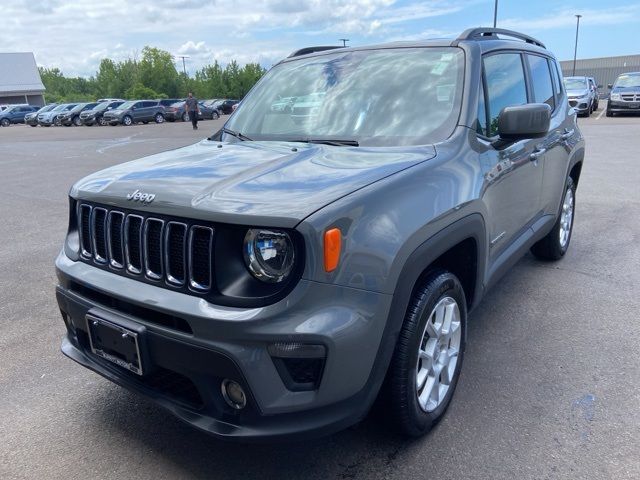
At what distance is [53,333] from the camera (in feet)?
12.6

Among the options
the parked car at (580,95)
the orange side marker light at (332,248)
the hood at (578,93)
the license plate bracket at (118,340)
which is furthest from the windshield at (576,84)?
the license plate bracket at (118,340)

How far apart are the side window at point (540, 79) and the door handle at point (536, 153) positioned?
46cm

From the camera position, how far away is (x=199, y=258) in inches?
82.7

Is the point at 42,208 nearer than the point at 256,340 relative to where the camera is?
No

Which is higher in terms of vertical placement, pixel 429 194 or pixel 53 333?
pixel 429 194

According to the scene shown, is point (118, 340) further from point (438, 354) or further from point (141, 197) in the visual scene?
point (438, 354)

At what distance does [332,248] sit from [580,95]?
76.1 feet

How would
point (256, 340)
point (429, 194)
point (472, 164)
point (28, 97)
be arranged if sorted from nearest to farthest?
1. point (256, 340)
2. point (429, 194)
3. point (472, 164)
4. point (28, 97)

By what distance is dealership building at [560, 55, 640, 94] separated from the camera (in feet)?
168

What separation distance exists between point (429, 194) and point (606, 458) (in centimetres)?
140

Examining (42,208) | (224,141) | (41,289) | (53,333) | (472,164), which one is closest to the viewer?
(472,164)

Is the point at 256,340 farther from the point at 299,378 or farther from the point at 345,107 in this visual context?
the point at 345,107

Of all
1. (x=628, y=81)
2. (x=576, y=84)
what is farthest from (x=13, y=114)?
(x=628, y=81)

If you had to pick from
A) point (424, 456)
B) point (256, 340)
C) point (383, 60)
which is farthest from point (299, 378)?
point (383, 60)
